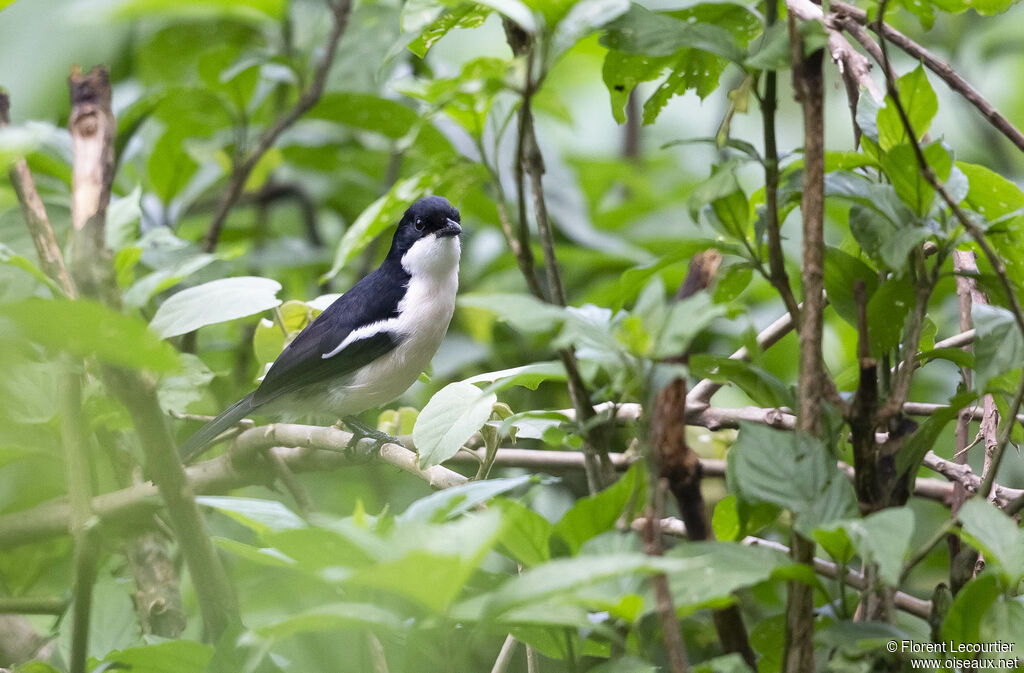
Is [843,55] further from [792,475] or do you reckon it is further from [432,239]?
[432,239]

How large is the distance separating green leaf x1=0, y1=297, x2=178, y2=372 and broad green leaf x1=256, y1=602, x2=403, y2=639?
27 cm

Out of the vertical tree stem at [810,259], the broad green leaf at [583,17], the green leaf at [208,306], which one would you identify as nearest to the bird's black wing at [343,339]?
the green leaf at [208,306]

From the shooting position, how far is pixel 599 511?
1.12 m

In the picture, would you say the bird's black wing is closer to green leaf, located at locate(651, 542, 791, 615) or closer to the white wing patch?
the white wing patch

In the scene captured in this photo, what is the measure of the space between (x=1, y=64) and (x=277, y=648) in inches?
128

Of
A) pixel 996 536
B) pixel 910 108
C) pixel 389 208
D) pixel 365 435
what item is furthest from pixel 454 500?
pixel 365 435

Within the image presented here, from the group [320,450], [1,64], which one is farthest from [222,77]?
[320,450]

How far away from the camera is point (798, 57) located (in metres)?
1.21

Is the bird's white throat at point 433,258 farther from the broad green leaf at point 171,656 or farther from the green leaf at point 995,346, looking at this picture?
the green leaf at point 995,346

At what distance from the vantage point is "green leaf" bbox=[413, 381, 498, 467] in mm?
1579

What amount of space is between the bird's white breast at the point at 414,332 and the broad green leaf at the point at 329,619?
257 cm

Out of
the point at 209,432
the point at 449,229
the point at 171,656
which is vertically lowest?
the point at 209,432

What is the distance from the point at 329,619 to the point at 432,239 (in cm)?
285

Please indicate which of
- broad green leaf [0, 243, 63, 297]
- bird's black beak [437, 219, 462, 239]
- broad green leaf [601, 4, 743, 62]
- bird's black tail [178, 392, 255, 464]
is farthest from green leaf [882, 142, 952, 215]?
bird's black beak [437, 219, 462, 239]
